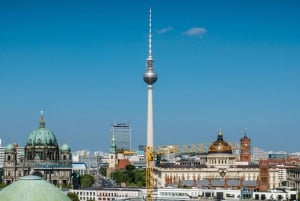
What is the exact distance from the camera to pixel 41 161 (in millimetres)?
176500

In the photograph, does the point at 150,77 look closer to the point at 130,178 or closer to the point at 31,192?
the point at 31,192

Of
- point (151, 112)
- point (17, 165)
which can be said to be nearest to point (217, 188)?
point (151, 112)

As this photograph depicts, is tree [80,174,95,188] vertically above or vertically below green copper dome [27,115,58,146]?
below

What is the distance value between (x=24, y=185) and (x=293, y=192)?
86.8m

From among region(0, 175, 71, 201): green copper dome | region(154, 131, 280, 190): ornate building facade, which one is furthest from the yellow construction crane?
region(154, 131, 280, 190): ornate building facade

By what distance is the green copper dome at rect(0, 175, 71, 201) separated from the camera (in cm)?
4394

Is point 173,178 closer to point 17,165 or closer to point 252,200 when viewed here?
point 17,165

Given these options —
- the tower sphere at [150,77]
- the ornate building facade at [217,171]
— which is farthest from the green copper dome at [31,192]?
the ornate building facade at [217,171]

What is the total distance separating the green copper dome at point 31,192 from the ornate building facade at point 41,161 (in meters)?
130

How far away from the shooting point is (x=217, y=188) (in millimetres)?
138250

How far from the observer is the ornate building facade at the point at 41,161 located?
576 feet

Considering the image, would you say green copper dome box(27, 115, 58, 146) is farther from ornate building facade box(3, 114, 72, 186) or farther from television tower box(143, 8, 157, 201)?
television tower box(143, 8, 157, 201)

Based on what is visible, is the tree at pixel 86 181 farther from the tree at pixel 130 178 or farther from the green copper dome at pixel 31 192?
the green copper dome at pixel 31 192

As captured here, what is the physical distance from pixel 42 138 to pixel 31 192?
13508 cm
